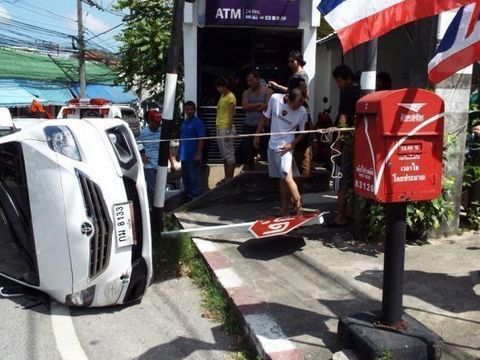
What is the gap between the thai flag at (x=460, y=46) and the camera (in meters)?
3.44

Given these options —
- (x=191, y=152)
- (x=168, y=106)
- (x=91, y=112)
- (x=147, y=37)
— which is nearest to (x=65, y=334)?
(x=168, y=106)

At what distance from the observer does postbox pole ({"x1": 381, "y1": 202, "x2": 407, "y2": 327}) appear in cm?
320

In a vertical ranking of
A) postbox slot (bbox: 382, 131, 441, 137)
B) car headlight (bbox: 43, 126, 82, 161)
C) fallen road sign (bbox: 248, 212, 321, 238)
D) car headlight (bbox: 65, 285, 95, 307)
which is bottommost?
car headlight (bbox: 65, 285, 95, 307)

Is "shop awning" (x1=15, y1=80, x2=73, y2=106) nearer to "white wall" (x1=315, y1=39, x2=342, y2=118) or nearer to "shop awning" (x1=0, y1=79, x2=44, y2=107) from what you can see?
"shop awning" (x1=0, y1=79, x2=44, y2=107)

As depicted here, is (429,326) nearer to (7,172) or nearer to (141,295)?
(141,295)

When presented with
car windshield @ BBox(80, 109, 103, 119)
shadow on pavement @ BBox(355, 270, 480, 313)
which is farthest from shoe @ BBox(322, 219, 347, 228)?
car windshield @ BBox(80, 109, 103, 119)

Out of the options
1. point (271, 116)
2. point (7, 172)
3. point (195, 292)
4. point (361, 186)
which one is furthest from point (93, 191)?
point (271, 116)

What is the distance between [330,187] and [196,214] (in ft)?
7.39

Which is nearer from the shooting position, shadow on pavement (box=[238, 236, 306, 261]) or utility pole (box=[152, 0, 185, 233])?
shadow on pavement (box=[238, 236, 306, 261])

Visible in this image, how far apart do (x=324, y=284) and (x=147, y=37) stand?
476 inches

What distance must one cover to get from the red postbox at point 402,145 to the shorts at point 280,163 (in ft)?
8.86

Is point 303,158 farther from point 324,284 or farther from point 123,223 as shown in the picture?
point 123,223

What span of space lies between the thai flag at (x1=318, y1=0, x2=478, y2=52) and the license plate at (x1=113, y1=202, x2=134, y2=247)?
2.26 metres

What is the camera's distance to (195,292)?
4.95 meters
